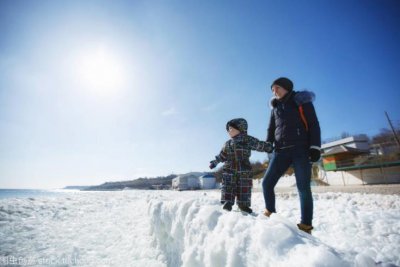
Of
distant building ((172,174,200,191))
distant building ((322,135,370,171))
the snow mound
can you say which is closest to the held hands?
the snow mound

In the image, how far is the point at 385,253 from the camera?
212cm

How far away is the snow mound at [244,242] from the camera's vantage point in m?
1.13

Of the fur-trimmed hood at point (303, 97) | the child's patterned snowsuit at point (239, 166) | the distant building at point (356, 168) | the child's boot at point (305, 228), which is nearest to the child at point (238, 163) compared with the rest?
the child's patterned snowsuit at point (239, 166)

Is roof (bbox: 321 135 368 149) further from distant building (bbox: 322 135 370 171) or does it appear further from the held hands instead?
the held hands

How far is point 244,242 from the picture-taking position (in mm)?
1552

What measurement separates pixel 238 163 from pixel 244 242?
2.07 metres

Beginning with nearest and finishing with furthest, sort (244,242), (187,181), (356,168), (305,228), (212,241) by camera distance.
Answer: (244,242)
(212,241)
(305,228)
(356,168)
(187,181)

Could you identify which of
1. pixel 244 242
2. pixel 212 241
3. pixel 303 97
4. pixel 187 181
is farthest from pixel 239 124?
pixel 187 181

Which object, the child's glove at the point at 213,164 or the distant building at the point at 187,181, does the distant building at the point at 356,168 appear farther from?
the distant building at the point at 187,181

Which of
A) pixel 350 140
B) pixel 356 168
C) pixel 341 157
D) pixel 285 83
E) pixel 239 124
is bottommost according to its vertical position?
pixel 239 124

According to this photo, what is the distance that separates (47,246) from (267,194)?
4400mm

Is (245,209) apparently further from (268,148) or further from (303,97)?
(303,97)

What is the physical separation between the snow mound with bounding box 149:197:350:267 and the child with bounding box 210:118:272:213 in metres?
0.81

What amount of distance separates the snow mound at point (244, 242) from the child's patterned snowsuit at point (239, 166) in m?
0.81
